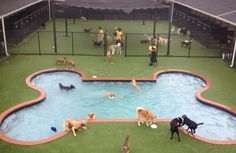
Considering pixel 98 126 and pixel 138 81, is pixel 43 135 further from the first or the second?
pixel 138 81

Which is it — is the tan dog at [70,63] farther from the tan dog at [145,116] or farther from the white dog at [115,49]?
the tan dog at [145,116]

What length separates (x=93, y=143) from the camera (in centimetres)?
1095

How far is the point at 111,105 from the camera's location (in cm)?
1458

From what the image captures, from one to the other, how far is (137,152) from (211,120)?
466 cm

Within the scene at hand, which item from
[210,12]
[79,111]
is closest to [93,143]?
[79,111]

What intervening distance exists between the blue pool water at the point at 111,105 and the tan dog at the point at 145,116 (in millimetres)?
1386

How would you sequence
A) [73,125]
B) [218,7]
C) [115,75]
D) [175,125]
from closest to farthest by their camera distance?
[175,125] → [73,125] → [115,75] → [218,7]

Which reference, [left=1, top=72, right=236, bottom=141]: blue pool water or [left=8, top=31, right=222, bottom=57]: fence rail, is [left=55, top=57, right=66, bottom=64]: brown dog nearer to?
[left=1, top=72, right=236, bottom=141]: blue pool water

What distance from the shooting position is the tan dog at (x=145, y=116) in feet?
39.3

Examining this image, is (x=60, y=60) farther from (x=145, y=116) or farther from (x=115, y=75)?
(x=145, y=116)

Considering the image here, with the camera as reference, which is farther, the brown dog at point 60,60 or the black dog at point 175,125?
the brown dog at point 60,60

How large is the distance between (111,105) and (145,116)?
9.48 feet

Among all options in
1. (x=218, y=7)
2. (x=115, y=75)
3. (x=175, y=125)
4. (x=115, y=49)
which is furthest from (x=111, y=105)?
(x=218, y=7)

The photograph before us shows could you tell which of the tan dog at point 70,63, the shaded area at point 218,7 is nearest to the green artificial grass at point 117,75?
the tan dog at point 70,63
